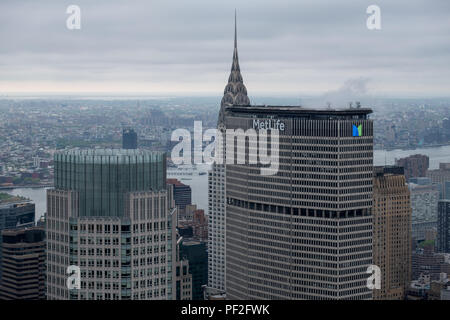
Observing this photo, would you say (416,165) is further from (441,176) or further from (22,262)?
(22,262)

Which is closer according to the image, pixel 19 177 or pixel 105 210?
pixel 105 210

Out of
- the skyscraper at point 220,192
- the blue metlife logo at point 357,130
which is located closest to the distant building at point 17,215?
the skyscraper at point 220,192

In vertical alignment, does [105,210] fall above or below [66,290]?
above

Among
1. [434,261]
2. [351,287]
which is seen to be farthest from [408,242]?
[351,287]

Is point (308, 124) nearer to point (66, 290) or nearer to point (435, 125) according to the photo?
point (66, 290)
